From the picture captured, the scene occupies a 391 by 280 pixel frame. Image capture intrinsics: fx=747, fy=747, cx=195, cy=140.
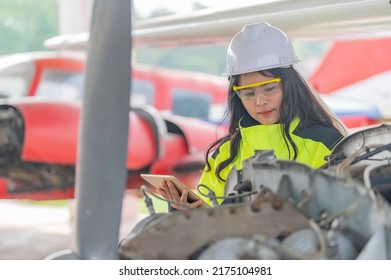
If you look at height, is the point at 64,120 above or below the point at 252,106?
above

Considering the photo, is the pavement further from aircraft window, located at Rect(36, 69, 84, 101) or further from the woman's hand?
the woman's hand

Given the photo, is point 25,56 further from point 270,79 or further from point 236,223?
point 236,223

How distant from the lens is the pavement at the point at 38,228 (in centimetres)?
622

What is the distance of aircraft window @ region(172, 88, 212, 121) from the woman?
200 inches

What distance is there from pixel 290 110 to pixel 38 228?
567 cm

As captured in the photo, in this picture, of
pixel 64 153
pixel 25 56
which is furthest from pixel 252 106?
pixel 25 56

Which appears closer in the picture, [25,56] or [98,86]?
[98,86]

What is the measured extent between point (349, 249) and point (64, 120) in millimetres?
4560

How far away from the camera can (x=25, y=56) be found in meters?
7.02

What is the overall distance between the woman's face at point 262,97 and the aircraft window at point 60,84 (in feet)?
15.2

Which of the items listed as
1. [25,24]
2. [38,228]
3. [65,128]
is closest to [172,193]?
[65,128]

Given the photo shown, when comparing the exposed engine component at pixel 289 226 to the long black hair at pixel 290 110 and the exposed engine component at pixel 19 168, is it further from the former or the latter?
the exposed engine component at pixel 19 168

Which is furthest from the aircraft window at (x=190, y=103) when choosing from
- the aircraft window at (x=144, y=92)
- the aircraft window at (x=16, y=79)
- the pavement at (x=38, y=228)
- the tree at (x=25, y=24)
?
the tree at (x=25, y=24)
